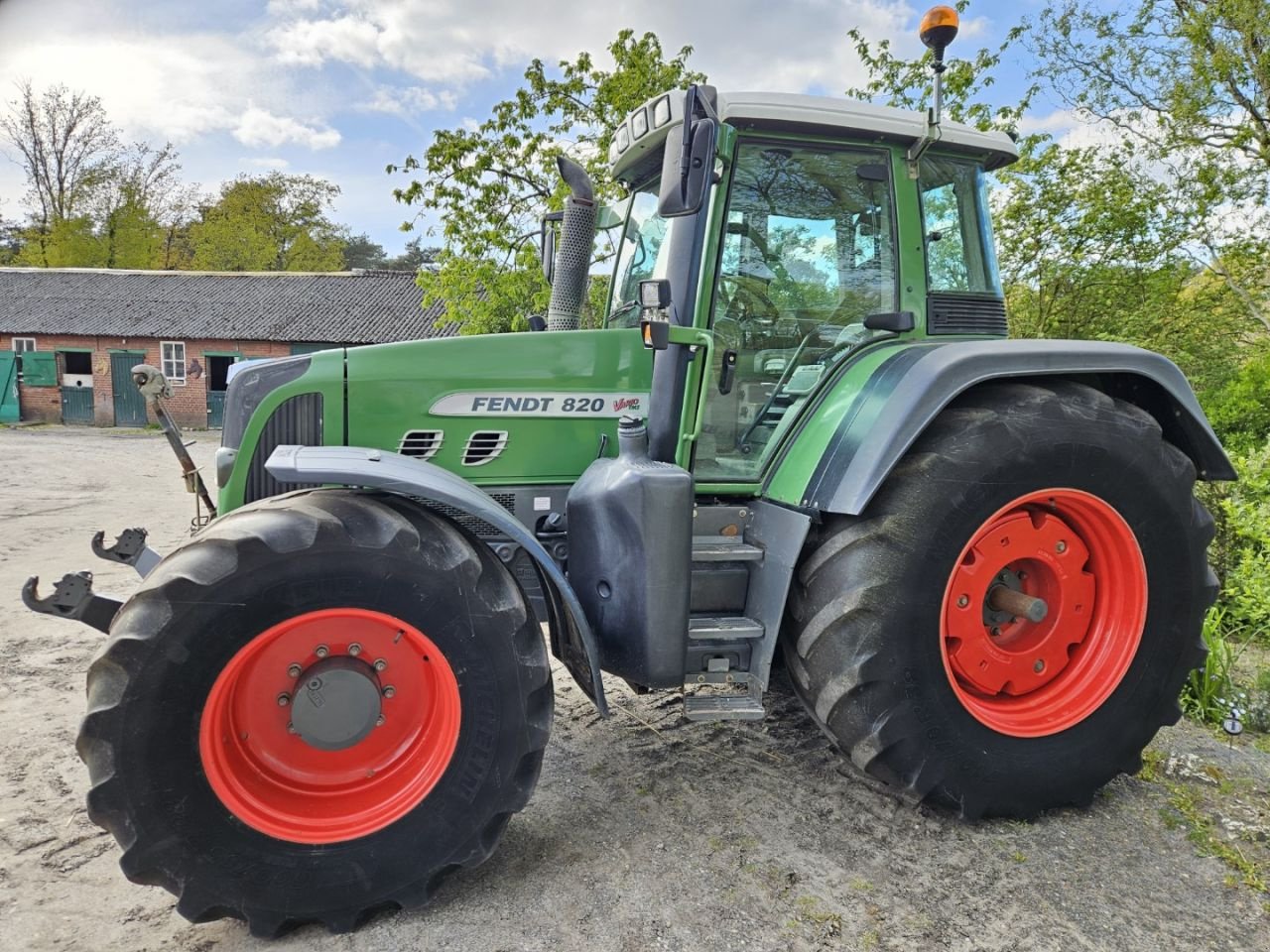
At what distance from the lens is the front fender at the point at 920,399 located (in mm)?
2588

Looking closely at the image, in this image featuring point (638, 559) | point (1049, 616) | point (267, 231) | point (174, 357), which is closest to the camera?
point (638, 559)

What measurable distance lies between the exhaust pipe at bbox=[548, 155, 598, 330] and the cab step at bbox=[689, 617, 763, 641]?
59.4 inches

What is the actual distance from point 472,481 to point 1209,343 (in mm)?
12562

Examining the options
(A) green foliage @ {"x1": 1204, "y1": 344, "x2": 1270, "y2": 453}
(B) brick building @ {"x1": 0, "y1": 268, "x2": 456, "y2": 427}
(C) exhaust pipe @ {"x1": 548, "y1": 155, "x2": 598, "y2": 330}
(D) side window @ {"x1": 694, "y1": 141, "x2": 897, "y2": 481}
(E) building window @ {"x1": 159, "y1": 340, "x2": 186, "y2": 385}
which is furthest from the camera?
(E) building window @ {"x1": 159, "y1": 340, "x2": 186, "y2": 385}

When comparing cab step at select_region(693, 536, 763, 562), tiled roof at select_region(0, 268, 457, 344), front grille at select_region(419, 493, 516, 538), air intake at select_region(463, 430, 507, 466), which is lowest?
cab step at select_region(693, 536, 763, 562)

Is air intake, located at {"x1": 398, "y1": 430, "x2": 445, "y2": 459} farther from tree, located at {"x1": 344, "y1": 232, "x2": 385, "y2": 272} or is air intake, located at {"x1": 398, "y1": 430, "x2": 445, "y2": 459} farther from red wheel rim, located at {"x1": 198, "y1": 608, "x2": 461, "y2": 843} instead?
tree, located at {"x1": 344, "y1": 232, "x2": 385, "y2": 272}

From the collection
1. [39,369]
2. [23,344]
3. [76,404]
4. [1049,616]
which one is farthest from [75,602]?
[23,344]

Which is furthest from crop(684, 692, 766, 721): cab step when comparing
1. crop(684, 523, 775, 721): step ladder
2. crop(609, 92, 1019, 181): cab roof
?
crop(609, 92, 1019, 181): cab roof

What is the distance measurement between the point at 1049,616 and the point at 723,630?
121 centimetres

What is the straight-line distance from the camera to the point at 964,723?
2705mm

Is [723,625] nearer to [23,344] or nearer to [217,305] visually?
[217,305]

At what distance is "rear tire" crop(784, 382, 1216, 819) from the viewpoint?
261 centimetres

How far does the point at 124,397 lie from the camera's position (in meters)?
26.1

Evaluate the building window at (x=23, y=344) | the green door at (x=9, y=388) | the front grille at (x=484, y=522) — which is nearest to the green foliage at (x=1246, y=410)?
the front grille at (x=484, y=522)
